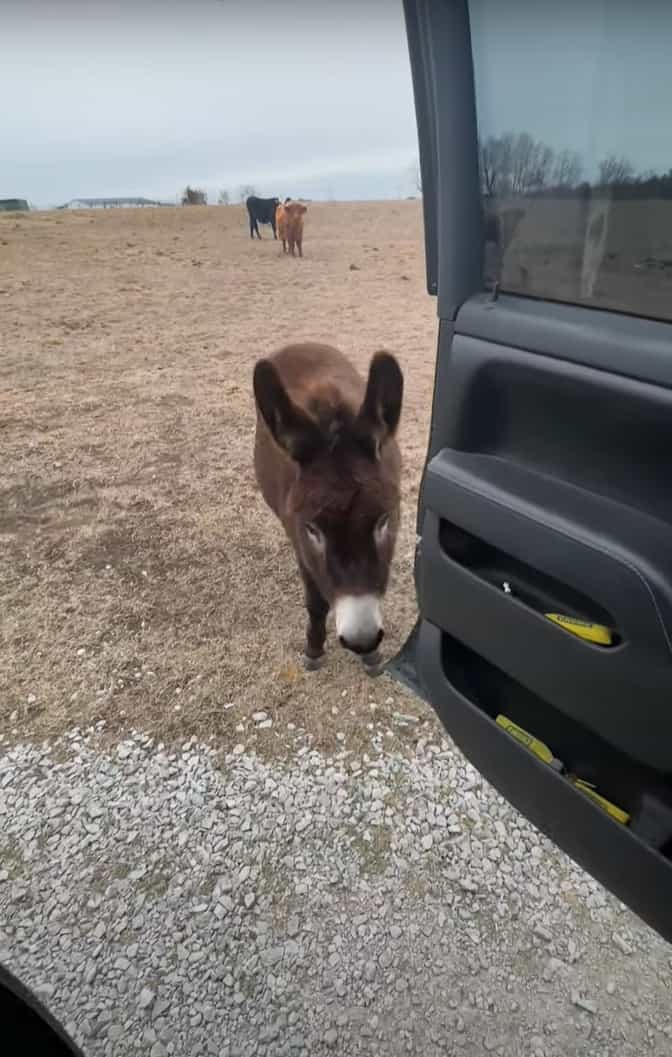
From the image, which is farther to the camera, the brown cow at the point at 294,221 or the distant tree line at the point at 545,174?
the brown cow at the point at 294,221

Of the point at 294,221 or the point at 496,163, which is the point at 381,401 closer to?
the point at 496,163

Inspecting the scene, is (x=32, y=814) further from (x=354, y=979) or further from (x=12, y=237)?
(x=12, y=237)

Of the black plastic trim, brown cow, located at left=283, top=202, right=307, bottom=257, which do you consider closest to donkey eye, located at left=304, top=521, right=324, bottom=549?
the black plastic trim

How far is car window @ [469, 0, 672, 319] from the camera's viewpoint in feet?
4.23

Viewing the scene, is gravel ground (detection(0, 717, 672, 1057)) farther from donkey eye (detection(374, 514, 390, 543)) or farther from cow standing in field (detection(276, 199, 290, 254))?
cow standing in field (detection(276, 199, 290, 254))

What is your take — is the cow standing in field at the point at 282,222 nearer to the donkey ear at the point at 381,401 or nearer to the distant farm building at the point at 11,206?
the distant farm building at the point at 11,206

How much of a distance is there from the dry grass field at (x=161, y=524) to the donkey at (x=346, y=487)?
0.91m

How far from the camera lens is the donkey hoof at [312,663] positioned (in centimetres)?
340

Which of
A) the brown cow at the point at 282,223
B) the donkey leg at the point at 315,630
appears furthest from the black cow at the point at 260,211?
the donkey leg at the point at 315,630

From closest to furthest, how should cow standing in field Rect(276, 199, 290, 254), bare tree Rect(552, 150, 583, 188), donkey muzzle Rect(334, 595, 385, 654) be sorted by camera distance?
1. bare tree Rect(552, 150, 583, 188)
2. donkey muzzle Rect(334, 595, 385, 654)
3. cow standing in field Rect(276, 199, 290, 254)

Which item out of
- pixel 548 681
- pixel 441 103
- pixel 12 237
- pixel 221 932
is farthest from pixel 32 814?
pixel 12 237

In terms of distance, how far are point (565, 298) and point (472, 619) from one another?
0.81m

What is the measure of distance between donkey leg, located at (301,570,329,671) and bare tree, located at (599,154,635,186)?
2196mm

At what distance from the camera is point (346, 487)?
2.38 m
